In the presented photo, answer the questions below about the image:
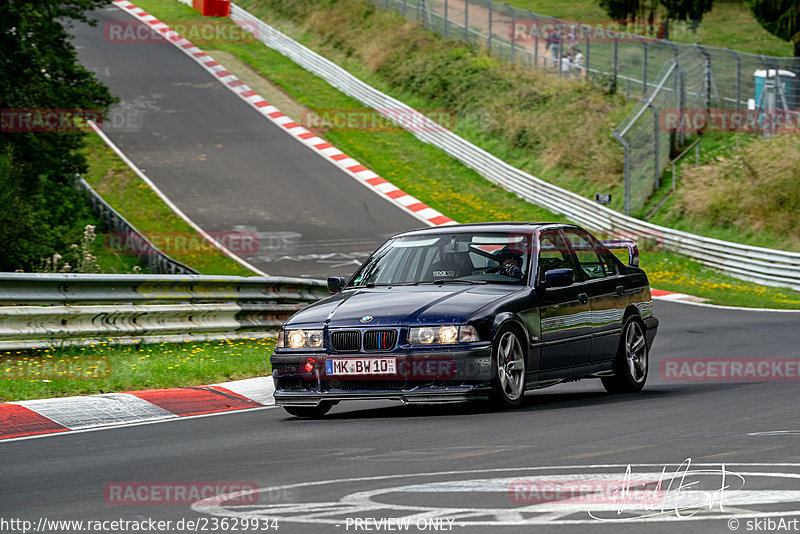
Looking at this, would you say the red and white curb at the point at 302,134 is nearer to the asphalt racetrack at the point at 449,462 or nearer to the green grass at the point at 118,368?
the green grass at the point at 118,368

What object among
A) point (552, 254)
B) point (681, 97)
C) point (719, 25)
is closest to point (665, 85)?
point (681, 97)

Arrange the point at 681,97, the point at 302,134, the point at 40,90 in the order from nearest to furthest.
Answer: the point at 40,90, the point at 681,97, the point at 302,134

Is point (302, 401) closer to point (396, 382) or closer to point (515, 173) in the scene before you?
point (396, 382)

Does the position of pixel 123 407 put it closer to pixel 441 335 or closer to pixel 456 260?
pixel 441 335

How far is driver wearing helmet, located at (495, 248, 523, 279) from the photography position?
33.1 feet

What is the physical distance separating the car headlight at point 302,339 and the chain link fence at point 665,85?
20662mm

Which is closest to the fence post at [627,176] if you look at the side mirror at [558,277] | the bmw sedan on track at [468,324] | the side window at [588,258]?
the bmw sedan on track at [468,324]

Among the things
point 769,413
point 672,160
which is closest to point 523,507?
point 769,413

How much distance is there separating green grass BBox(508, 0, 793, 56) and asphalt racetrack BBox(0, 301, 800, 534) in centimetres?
4737

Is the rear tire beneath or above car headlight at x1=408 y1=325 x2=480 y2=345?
beneath

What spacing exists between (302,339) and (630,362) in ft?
11.0

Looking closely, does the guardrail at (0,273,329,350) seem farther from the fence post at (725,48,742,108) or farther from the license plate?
the fence post at (725,48,742,108)

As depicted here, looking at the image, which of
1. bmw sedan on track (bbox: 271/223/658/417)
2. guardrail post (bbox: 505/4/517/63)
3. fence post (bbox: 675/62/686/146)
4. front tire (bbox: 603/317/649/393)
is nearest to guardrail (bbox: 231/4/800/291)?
fence post (bbox: 675/62/686/146)

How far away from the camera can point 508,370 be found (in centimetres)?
941
